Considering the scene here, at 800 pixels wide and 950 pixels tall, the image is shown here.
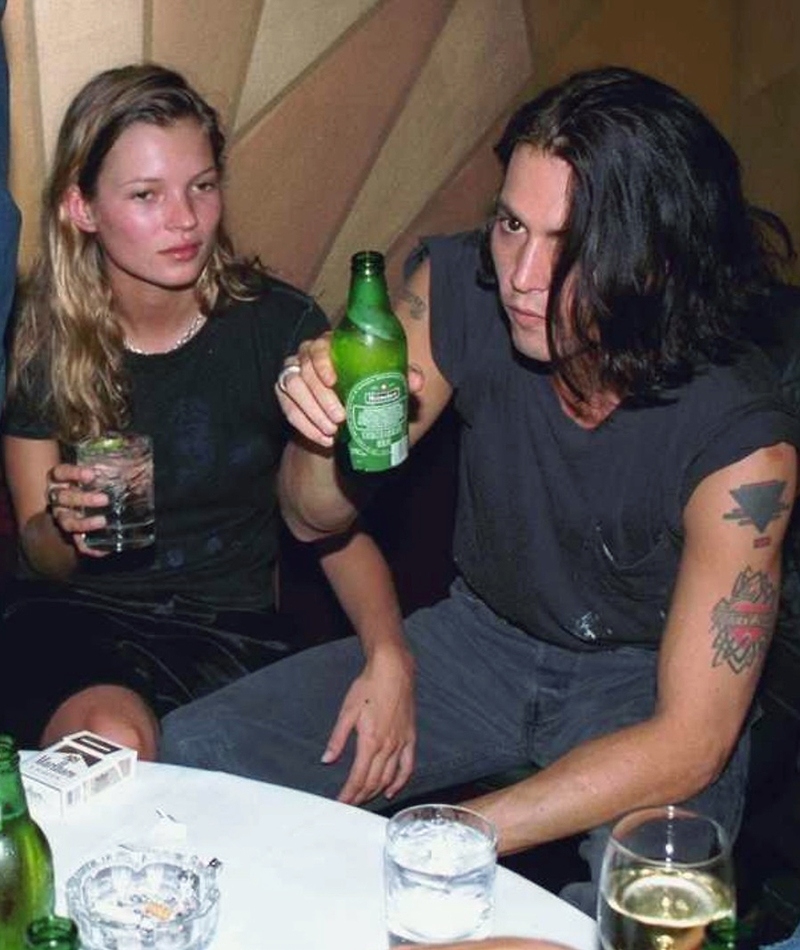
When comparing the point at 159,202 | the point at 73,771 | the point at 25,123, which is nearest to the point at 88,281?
the point at 159,202

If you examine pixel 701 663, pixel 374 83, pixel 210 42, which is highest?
pixel 210 42

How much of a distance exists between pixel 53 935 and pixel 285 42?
2.16 m

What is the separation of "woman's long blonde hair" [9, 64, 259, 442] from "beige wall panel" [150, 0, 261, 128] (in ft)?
0.83

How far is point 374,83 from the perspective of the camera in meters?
3.16

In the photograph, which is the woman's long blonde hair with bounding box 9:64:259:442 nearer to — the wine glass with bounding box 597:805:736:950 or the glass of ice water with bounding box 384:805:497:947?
the glass of ice water with bounding box 384:805:497:947

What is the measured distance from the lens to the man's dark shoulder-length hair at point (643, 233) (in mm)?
2000

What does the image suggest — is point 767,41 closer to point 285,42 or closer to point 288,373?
point 285,42

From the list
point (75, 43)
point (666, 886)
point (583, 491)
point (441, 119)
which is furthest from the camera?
point (441, 119)

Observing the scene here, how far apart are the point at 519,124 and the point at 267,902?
1.13 m

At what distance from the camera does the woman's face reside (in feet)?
8.27

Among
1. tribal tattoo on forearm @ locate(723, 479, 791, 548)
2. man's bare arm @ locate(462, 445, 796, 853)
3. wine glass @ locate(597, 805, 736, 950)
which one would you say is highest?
wine glass @ locate(597, 805, 736, 950)

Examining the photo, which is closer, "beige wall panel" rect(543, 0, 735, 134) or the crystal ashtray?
the crystal ashtray

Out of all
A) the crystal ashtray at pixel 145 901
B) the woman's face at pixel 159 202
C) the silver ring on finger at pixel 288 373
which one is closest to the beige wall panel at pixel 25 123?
the woman's face at pixel 159 202

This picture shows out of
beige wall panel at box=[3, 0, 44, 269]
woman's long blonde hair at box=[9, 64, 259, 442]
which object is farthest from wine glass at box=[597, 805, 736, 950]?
beige wall panel at box=[3, 0, 44, 269]
